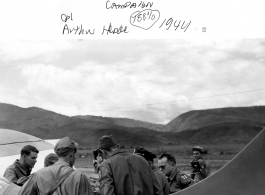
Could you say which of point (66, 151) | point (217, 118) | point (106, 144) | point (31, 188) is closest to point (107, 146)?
point (106, 144)

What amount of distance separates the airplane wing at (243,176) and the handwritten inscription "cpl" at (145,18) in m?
0.82

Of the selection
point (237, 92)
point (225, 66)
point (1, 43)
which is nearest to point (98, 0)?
point (1, 43)

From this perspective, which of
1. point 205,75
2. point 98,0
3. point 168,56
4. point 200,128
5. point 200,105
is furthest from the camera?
point 200,128

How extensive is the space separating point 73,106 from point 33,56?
704 millimetres

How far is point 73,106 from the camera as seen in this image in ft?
9.32

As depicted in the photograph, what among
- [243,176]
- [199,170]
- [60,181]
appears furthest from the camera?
[199,170]

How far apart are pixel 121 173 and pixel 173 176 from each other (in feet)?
2.41

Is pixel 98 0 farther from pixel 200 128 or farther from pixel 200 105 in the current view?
pixel 200 128

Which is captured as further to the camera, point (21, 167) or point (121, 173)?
point (21, 167)

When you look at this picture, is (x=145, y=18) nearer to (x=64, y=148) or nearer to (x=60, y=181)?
(x=64, y=148)

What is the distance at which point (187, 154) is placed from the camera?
2875 millimetres

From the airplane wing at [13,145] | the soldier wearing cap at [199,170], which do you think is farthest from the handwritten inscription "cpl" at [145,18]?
the airplane wing at [13,145]

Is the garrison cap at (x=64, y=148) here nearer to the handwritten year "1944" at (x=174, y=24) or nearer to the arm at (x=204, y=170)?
the handwritten year "1944" at (x=174, y=24)

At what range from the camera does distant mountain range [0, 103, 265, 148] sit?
283 cm
